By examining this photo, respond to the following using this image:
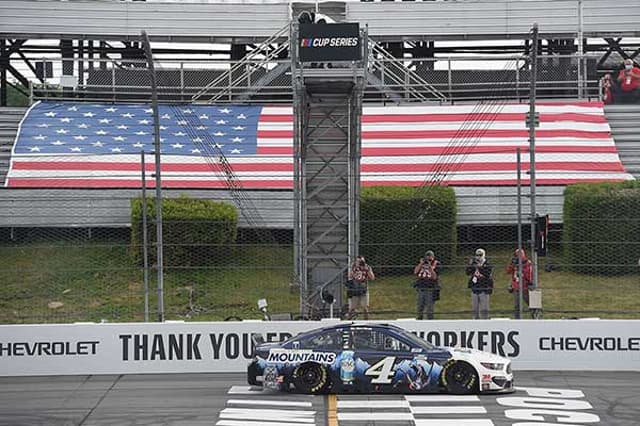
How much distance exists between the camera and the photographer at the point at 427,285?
20375 mm

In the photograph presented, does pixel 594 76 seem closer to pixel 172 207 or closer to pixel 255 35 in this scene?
pixel 255 35

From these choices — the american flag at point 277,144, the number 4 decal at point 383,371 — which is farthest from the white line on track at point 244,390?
the american flag at point 277,144

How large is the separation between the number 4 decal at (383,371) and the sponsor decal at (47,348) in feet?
17.0

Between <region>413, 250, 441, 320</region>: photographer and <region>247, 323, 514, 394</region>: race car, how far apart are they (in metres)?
3.50

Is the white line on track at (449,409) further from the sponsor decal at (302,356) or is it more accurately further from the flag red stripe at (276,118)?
the flag red stripe at (276,118)

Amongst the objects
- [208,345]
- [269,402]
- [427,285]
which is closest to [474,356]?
[269,402]

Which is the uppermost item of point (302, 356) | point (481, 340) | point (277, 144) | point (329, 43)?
point (329, 43)

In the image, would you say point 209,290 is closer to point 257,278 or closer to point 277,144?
point 257,278

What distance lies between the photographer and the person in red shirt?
3238cm

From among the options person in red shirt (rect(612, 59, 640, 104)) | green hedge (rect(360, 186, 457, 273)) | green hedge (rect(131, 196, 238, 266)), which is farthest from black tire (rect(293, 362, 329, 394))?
person in red shirt (rect(612, 59, 640, 104))

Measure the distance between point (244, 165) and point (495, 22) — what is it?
1181cm

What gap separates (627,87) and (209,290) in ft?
52.4

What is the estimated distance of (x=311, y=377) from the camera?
16.8 metres

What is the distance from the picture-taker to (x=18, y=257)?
21266mm
